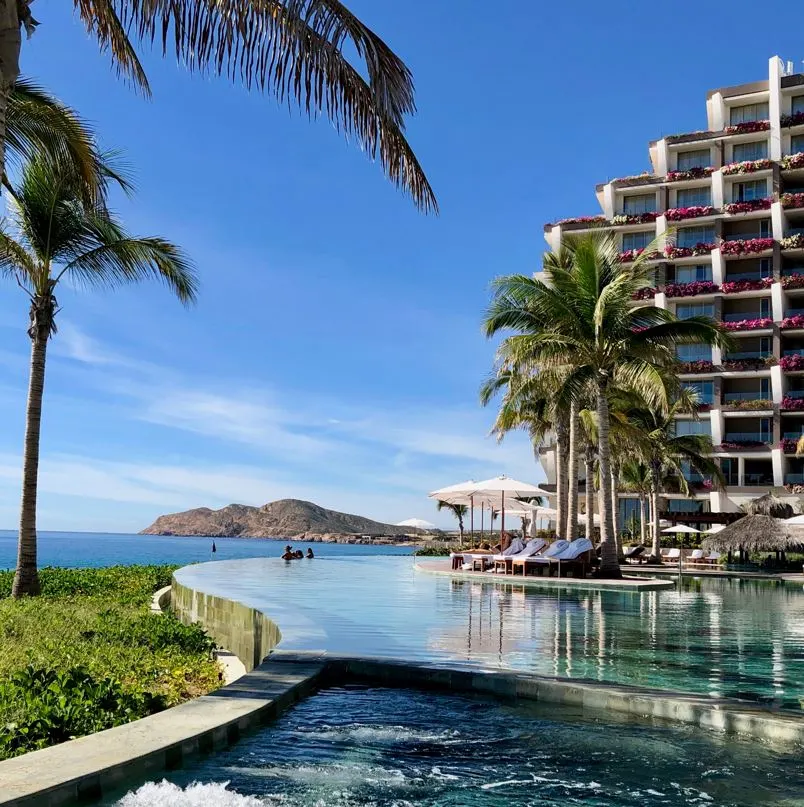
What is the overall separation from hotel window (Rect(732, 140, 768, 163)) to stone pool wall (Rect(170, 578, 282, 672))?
5569 cm

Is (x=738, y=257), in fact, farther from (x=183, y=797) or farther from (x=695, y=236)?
(x=183, y=797)

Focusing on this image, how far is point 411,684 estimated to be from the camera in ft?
22.5

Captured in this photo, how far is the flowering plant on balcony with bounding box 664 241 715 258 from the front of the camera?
57.3 metres

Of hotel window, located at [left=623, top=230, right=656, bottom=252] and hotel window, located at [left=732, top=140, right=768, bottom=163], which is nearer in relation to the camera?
hotel window, located at [left=732, top=140, right=768, bottom=163]

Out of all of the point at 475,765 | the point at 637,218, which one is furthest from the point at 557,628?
the point at 637,218

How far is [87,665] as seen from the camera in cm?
694

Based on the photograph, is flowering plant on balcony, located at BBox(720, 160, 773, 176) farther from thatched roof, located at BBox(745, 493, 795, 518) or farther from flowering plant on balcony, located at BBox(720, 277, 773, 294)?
thatched roof, located at BBox(745, 493, 795, 518)


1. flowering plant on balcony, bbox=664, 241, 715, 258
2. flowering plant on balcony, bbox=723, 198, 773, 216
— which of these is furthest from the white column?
flowering plant on balcony, bbox=664, 241, 715, 258

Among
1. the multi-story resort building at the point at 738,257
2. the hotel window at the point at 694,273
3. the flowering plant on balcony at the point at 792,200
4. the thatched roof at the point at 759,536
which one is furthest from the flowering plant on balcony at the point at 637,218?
the thatched roof at the point at 759,536

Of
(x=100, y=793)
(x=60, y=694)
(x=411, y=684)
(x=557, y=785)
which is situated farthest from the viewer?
(x=411, y=684)

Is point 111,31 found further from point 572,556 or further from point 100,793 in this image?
point 572,556

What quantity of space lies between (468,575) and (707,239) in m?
43.9

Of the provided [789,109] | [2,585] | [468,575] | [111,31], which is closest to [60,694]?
[111,31]

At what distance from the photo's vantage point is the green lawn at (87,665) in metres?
4.80
